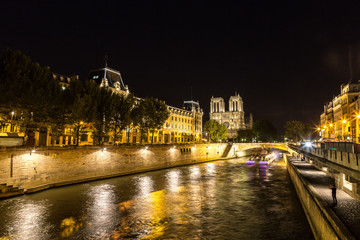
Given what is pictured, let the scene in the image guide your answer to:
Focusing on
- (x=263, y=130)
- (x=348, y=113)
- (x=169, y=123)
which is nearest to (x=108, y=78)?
(x=169, y=123)

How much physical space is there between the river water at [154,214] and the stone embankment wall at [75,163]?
3.17 m

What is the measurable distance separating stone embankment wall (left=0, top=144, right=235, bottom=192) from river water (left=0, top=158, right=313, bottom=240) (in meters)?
3.17

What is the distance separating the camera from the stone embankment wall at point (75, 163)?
94.2ft

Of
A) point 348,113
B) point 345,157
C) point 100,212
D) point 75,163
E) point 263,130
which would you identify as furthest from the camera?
point 263,130

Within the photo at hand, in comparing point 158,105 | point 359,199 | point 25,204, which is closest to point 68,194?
point 25,204

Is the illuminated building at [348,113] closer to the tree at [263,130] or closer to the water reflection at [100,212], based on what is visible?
the water reflection at [100,212]

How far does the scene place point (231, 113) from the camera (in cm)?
18788

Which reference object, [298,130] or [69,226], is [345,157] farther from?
[298,130]

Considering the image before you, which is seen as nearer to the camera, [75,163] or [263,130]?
[75,163]

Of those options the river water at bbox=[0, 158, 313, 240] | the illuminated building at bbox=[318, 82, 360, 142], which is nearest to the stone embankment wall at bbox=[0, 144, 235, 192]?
the river water at bbox=[0, 158, 313, 240]

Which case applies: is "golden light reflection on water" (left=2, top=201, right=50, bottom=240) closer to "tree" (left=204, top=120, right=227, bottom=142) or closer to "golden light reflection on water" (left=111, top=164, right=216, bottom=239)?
"golden light reflection on water" (left=111, top=164, right=216, bottom=239)

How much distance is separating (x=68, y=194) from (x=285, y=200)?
82.2 ft

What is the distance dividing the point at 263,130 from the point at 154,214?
139085mm

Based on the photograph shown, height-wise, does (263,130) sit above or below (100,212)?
above
